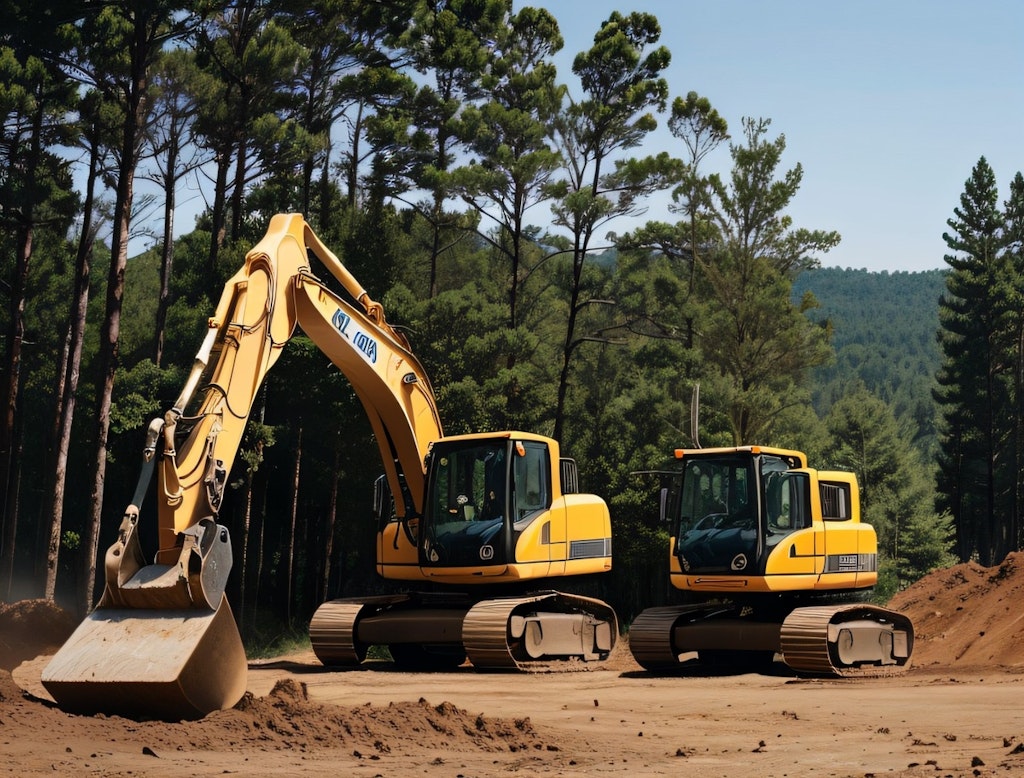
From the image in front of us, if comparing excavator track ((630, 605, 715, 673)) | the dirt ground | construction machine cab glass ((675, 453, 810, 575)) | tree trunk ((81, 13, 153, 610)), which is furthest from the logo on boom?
tree trunk ((81, 13, 153, 610))

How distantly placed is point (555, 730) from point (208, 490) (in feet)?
14.7

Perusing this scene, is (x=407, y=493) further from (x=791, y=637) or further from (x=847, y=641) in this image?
(x=847, y=641)

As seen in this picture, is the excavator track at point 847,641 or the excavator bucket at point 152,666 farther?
the excavator track at point 847,641

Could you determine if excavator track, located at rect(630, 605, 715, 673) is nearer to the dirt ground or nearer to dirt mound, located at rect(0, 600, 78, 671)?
the dirt ground

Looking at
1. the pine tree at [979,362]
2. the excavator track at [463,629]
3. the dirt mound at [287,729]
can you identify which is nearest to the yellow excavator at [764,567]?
the excavator track at [463,629]

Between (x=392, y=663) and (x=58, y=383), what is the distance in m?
28.9

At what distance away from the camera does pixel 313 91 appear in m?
37.2

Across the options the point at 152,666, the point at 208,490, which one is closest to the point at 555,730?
the point at 152,666

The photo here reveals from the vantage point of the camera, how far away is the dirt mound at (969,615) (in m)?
20.0

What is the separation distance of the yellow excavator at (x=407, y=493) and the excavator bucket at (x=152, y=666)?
1032mm

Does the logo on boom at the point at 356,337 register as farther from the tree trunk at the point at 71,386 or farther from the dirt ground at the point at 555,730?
the tree trunk at the point at 71,386

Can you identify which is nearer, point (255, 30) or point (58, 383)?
point (255, 30)

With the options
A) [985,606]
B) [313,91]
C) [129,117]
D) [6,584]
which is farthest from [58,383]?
[985,606]

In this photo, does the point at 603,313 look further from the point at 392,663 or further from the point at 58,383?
the point at 392,663
